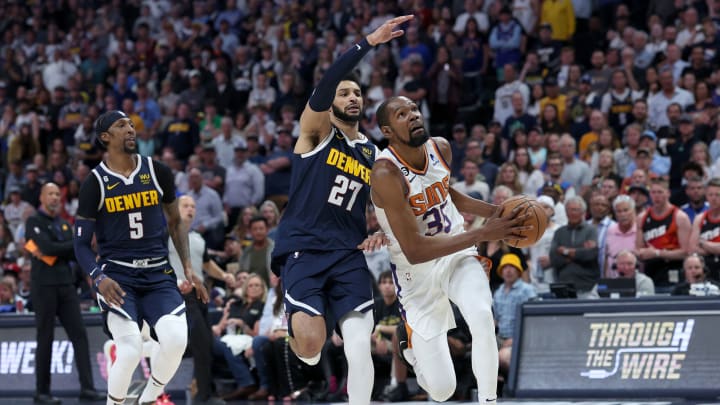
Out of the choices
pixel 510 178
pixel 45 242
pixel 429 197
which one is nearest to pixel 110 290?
pixel 429 197

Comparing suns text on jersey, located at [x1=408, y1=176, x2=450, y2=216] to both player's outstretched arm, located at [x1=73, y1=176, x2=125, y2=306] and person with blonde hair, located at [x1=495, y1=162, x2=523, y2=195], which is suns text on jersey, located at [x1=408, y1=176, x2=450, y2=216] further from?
person with blonde hair, located at [x1=495, y1=162, x2=523, y2=195]

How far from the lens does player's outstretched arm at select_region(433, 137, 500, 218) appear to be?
7.89 metres

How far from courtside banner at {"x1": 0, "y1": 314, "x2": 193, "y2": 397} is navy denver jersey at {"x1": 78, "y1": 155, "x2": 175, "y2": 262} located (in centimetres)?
438

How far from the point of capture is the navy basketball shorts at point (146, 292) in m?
8.63

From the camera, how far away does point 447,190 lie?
773 cm

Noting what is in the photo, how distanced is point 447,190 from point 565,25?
37.5 feet

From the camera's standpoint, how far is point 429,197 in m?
7.58

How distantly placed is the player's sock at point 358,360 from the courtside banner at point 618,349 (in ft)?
13.1

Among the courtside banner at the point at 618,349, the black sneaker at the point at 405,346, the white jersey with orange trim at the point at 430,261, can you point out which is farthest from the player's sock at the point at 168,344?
the courtside banner at the point at 618,349

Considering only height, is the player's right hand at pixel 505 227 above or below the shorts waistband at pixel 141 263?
above

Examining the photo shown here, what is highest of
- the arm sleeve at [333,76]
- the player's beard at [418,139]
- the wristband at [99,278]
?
the arm sleeve at [333,76]

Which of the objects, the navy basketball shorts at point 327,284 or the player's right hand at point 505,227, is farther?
the navy basketball shorts at point 327,284

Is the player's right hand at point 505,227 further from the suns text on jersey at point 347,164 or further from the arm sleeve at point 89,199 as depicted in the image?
→ the arm sleeve at point 89,199

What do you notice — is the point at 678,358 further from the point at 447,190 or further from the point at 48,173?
the point at 48,173
